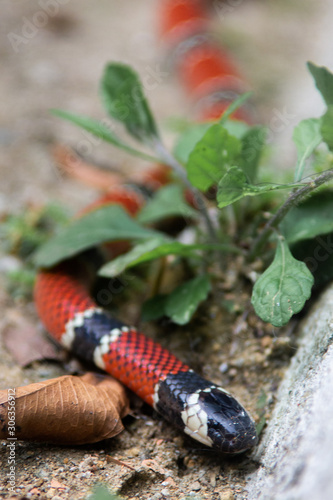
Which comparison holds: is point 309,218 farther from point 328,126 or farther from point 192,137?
point 192,137

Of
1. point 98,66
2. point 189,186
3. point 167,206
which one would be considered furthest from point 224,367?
point 98,66

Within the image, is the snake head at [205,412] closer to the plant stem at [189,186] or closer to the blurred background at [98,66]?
the plant stem at [189,186]

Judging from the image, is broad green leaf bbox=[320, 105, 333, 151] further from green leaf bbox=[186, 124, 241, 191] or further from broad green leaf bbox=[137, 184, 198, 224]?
broad green leaf bbox=[137, 184, 198, 224]

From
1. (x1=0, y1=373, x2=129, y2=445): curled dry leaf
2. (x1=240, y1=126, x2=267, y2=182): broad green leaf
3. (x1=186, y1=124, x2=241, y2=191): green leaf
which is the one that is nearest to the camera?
(x1=0, y1=373, x2=129, y2=445): curled dry leaf

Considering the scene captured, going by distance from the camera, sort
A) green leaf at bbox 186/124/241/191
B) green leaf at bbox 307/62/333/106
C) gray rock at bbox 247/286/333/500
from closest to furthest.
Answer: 1. gray rock at bbox 247/286/333/500
2. green leaf at bbox 307/62/333/106
3. green leaf at bbox 186/124/241/191

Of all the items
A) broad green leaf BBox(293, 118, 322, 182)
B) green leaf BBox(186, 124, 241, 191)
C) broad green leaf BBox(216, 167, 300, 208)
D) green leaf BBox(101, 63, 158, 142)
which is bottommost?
broad green leaf BBox(216, 167, 300, 208)

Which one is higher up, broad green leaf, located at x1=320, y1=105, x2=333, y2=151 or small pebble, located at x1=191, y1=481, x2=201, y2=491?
broad green leaf, located at x1=320, y1=105, x2=333, y2=151

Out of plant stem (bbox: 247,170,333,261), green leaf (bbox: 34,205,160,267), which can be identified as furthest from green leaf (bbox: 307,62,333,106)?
green leaf (bbox: 34,205,160,267)
